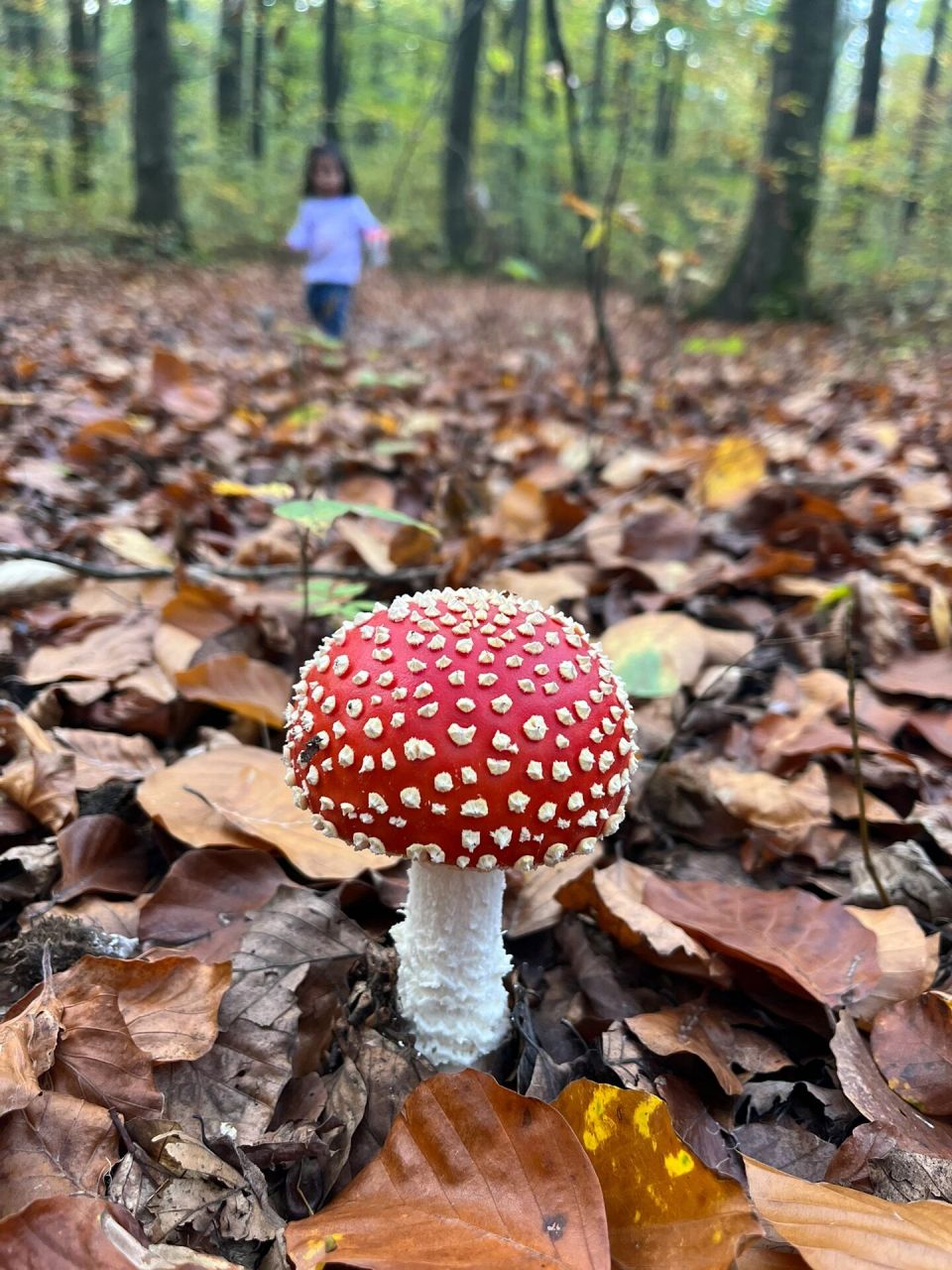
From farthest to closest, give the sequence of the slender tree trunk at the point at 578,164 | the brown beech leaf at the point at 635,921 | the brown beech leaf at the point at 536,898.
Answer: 1. the slender tree trunk at the point at 578,164
2. the brown beech leaf at the point at 536,898
3. the brown beech leaf at the point at 635,921

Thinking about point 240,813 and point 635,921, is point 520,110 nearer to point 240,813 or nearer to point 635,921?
point 240,813

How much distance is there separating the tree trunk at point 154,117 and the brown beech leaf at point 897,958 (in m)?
15.3

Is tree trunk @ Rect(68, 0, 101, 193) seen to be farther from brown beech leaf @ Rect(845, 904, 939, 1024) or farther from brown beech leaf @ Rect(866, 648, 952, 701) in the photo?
brown beech leaf @ Rect(845, 904, 939, 1024)

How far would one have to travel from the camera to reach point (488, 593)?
1.63 m

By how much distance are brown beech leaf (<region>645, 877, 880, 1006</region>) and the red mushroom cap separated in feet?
1.32

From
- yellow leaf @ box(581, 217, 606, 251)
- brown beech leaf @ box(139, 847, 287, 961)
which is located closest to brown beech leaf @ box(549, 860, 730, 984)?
brown beech leaf @ box(139, 847, 287, 961)

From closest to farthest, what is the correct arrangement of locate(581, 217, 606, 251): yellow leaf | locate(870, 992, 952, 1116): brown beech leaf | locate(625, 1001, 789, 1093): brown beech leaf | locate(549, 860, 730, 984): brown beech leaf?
locate(870, 992, 952, 1116): brown beech leaf < locate(625, 1001, 789, 1093): brown beech leaf < locate(549, 860, 730, 984): brown beech leaf < locate(581, 217, 606, 251): yellow leaf

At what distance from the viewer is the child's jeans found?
8.77 meters

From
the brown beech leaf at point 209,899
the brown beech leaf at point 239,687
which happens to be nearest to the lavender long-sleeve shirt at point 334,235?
the brown beech leaf at point 239,687

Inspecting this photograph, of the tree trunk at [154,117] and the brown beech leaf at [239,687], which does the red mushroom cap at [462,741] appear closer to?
the brown beech leaf at [239,687]

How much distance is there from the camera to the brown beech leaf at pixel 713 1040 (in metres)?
1.56

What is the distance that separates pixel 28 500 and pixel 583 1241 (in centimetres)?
315

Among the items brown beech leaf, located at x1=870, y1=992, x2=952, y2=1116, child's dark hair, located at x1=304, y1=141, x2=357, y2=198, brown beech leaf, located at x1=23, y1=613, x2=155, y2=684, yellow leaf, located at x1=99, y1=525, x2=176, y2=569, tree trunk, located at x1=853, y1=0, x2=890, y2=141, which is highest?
tree trunk, located at x1=853, y1=0, x2=890, y2=141

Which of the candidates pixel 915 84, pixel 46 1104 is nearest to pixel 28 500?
pixel 46 1104
